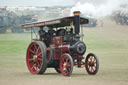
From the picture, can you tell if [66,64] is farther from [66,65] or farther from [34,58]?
[34,58]

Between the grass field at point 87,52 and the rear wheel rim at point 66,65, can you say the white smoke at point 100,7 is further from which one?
the rear wheel rim at point 66,65

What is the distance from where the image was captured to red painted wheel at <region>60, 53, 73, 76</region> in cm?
A: 1587

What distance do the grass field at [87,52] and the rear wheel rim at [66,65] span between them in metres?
0.24

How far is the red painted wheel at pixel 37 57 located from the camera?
56.4 feet

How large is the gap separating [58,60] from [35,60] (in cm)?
100

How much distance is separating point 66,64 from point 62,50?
1045 mm

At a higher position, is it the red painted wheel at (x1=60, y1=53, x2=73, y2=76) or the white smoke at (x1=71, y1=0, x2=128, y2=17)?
the white smoke at (x1=71, y1=0, x2=128, y2=17)

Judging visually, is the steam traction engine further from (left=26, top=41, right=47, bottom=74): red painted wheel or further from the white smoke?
the white smoke

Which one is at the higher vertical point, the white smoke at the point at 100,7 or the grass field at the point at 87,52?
the white smoke at the point at 100,7

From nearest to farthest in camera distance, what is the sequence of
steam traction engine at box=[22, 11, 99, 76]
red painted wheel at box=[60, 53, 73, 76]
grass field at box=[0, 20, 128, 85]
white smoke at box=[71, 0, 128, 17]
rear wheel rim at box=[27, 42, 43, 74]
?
grass field at box=[0, 20, 128, 85]
red painted wheel at box=[60, 53, 73, 76]
steam traction engine at box=[22, 11, 99, 76]
rear wheel rim at box=[27, 42, 43, 74]
white smoke at box=[71, 0, 128, 17]

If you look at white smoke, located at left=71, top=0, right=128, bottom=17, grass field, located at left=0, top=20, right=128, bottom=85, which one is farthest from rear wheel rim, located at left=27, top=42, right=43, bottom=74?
white smoke, located at left=71, top=0, right=128, bottom=17

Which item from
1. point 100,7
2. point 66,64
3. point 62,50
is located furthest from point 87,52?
point 66,64

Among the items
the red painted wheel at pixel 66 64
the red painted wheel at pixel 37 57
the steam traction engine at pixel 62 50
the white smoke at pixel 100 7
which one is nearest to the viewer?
the red painted wheel at pixel 66 64

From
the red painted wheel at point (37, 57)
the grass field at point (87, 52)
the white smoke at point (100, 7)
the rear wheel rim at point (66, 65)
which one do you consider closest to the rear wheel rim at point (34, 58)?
the red painted wheel at point (37, 57)
